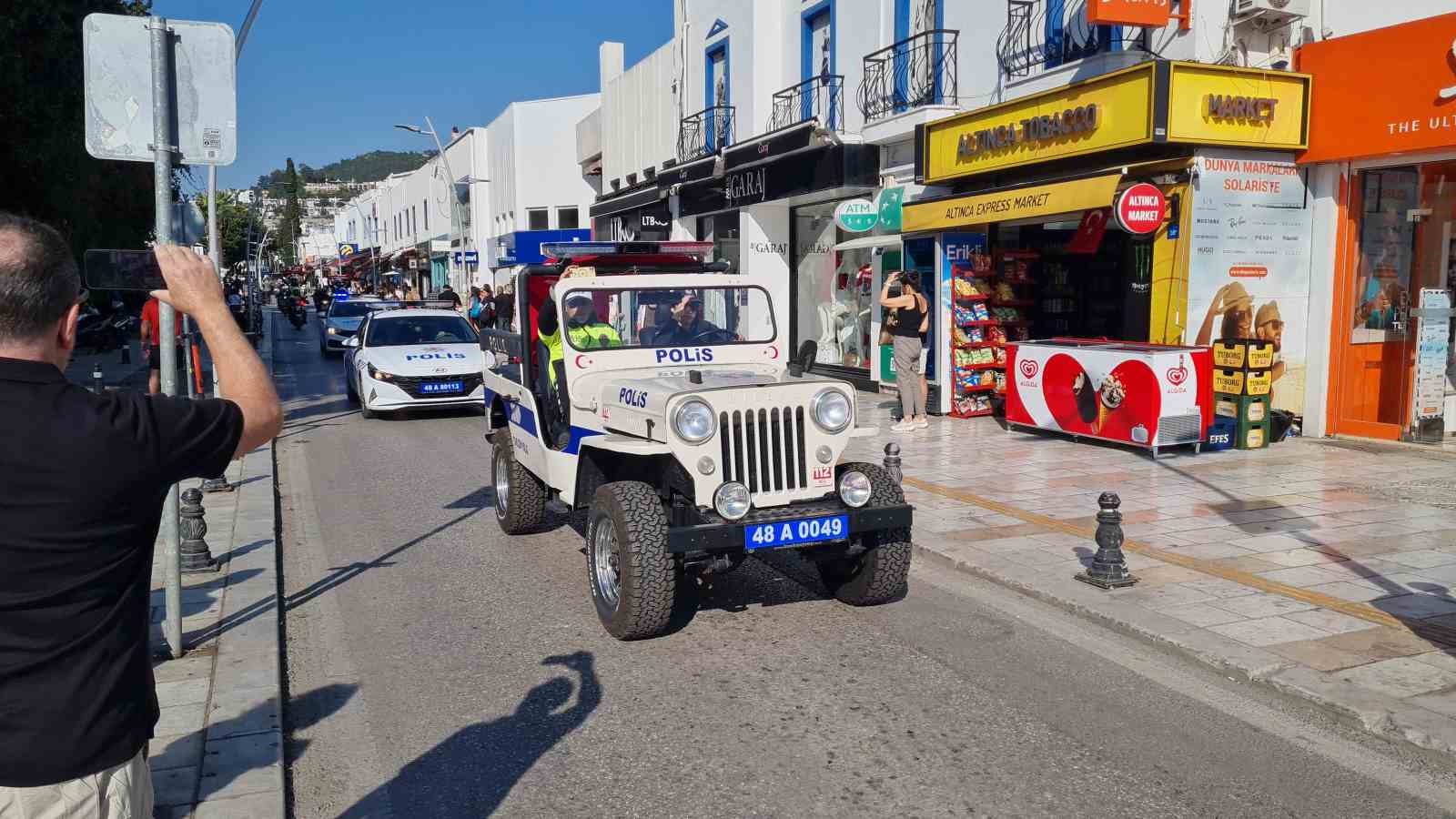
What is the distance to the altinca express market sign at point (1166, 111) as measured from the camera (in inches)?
434

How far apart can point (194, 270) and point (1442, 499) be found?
378 inches

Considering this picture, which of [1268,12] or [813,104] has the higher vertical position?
[813,104]

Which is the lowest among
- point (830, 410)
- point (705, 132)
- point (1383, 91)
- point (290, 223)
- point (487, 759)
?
point (487, 759)

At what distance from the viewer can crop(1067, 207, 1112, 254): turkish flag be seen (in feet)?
41.0

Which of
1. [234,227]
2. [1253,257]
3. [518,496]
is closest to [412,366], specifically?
[518,496]

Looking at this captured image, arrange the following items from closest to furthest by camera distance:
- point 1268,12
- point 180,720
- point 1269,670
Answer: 1. point 180,720
2. point 1269,670
3. point 1268,12

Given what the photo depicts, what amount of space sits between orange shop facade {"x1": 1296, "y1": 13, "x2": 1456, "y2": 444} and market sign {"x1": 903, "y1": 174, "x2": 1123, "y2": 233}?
236cm

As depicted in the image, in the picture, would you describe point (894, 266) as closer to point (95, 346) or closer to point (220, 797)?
point (220, 797)

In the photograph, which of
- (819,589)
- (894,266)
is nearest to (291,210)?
(894,266)

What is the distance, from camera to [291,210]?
416 feet

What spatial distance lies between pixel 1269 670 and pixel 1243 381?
22.4 ft

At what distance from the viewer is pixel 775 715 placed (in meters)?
4.83

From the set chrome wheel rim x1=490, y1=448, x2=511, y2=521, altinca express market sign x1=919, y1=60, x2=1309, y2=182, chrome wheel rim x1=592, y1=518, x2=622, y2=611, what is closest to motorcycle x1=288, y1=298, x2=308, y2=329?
altinca express market sign x1=919, y1=60, x2=1309, y2=182

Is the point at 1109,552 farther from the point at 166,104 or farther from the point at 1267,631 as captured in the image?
the point at 166,104
